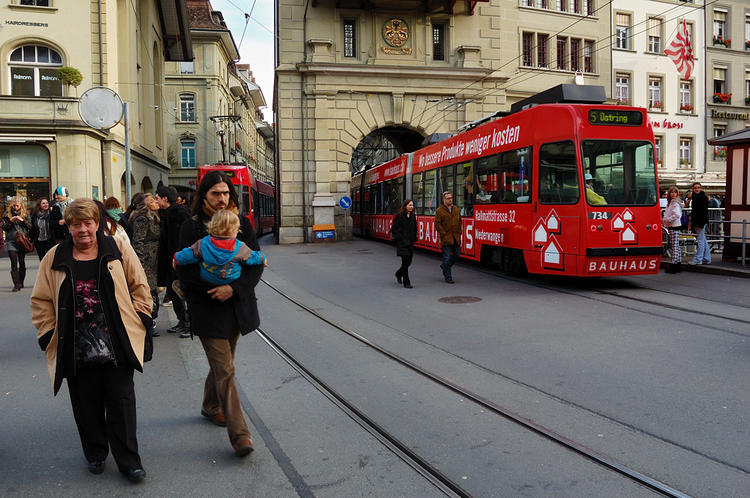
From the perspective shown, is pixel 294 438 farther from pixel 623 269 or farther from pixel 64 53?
pixel 64 53

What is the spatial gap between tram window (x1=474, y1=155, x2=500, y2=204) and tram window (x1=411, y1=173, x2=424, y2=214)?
4.73 metres

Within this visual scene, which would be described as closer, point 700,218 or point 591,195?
point 591,195

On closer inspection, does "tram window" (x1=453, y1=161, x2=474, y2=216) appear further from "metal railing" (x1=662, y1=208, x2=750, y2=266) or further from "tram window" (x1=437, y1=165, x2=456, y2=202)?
"metal railing" (x1=662, y1=208, x2=750, y2=266)

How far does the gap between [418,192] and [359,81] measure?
34.8 feet

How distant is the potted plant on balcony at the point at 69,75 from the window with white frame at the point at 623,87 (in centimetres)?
2713

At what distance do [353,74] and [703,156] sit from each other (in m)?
21.9

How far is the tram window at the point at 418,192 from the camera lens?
19.5m

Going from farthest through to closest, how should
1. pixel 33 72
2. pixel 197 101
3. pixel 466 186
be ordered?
pixel 197 101 → pixel 33 72 → pixel 466 186

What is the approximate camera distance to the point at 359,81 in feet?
93.5

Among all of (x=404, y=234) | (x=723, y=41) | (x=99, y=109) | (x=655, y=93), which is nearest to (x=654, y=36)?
(x=655, y=93)

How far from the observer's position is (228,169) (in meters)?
26.5

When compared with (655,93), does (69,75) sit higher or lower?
lower

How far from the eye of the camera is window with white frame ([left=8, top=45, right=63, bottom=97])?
23.5 m

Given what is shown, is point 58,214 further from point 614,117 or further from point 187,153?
point 187,153
